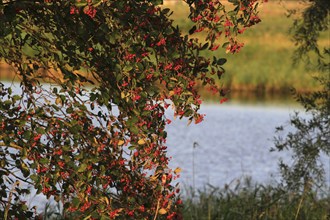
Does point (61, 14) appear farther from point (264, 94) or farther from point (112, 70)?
point (264, 94)

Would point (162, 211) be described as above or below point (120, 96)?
below

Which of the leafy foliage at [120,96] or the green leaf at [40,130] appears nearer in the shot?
the leafy foliage at [120,96]

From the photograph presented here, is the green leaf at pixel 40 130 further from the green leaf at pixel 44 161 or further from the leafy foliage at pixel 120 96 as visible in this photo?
the green leaf at pixel 44 161

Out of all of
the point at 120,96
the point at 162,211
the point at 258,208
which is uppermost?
the point at 258,208

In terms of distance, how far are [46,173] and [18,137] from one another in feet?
1.12

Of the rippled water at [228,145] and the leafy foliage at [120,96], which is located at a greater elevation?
the rippled water at [228,145]

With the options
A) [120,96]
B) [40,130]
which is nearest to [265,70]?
[120,96]

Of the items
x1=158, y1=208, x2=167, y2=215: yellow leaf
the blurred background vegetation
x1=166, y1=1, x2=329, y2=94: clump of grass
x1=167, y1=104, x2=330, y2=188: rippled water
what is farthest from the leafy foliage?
x1=166, y1=1, x2=329, y2=94: clump of grass

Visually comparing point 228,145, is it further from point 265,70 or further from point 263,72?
point 265,70

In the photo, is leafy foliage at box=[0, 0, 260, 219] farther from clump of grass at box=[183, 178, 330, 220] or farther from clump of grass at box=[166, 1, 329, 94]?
clump of grass at box=[166, 1, 329, 94]

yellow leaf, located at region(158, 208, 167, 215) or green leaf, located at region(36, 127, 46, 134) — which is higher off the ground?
green leaf, located at region(36, 127, 46, 134)

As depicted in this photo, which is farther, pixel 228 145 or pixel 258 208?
pixel 228 145

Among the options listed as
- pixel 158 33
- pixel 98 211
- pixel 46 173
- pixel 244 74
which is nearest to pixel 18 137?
pixel 46 173

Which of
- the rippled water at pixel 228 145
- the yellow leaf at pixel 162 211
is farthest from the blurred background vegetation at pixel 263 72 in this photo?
the yellow leaf at pixel 162 211
